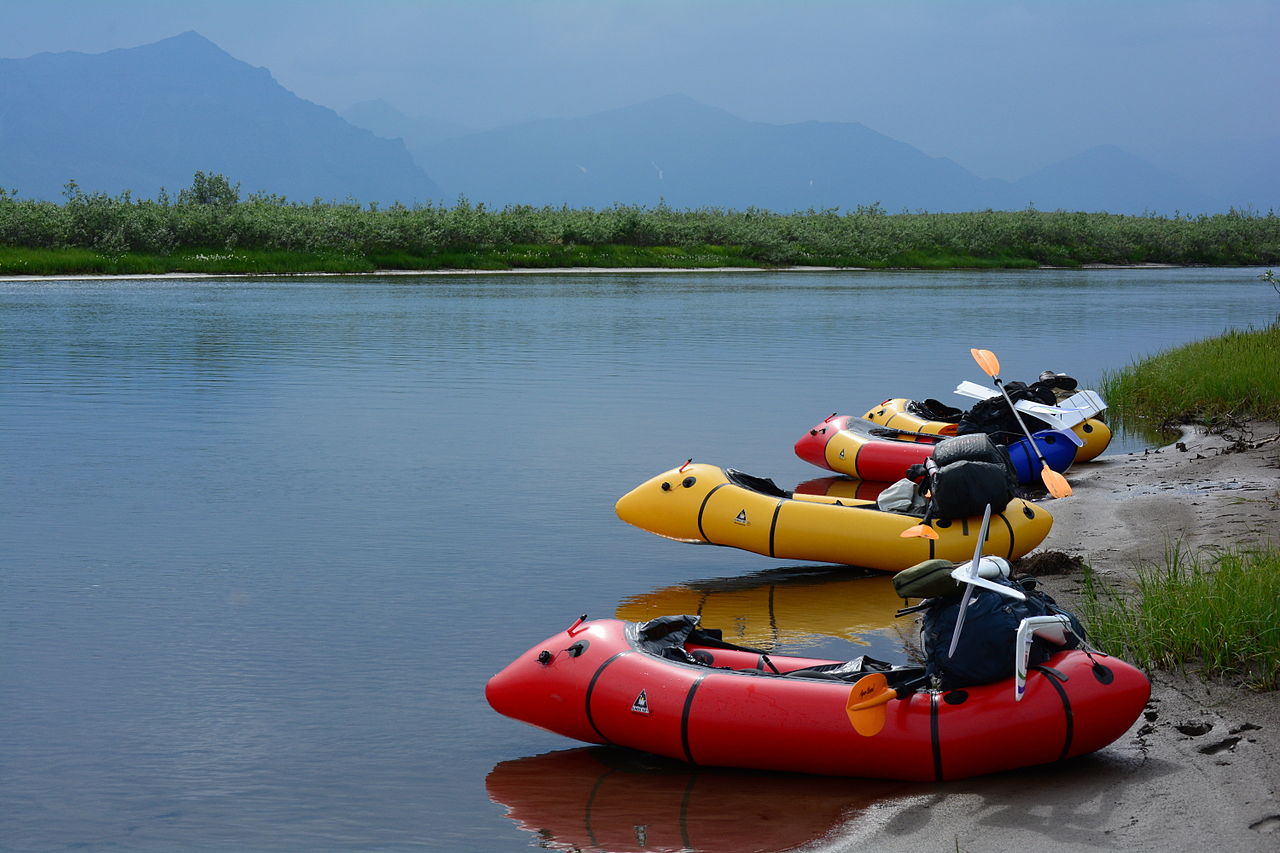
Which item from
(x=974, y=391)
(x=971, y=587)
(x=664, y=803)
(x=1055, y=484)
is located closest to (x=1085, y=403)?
(x=974, y=391)

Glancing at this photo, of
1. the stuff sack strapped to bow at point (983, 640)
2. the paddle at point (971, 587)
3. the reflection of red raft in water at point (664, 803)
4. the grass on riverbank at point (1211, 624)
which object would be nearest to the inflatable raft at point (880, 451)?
the grass on riverbank at point (1211, 624)

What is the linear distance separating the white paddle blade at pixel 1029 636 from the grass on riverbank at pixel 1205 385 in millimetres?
8768

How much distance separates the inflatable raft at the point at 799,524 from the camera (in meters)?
8.91

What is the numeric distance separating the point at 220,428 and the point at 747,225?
44684 mm

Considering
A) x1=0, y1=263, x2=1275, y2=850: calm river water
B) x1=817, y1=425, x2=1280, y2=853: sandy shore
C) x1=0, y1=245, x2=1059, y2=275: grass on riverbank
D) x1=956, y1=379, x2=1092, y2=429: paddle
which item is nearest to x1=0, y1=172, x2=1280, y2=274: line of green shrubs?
x1=0, y1=245, x2=1059, y2=275: grass on riverbank

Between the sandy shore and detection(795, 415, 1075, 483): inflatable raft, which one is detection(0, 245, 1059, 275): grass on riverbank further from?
the sandy shore

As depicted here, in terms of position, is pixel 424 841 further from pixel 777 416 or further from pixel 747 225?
pixel 747 225

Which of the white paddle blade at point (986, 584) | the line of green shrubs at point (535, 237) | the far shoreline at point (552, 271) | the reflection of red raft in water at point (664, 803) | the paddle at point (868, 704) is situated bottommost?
the reflection of red raft in water at point (664, 803)

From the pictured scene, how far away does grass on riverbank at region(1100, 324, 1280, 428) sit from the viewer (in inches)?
545

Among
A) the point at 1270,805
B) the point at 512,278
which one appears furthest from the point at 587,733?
the point at 512,278

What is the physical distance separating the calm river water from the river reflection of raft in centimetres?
3

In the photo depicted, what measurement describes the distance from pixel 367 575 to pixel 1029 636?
17.3ft

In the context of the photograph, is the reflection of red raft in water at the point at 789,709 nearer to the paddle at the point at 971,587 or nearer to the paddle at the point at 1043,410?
the paddle at the point at 971,587

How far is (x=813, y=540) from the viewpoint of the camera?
367 inches
